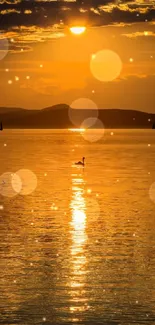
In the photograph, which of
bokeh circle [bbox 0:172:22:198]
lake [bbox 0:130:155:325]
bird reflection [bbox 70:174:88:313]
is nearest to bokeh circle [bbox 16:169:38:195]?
bokeh circle [bbox 0:172:22:198]

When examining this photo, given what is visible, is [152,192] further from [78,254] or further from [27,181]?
[78,254]

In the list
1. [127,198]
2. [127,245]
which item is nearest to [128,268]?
[127,245]

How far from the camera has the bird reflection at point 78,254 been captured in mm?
24487

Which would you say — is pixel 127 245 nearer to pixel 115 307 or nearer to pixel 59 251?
pixel 59 251

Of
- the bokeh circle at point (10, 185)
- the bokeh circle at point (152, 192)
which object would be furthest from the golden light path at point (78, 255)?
the bokeh circle at point (10, 185)

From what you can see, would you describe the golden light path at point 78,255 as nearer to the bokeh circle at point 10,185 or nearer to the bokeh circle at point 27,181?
the bokeh circle at point 27,181

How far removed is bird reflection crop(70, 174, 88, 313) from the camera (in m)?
24.5

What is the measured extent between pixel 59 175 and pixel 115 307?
60.2 metres

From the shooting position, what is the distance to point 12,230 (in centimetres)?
3903

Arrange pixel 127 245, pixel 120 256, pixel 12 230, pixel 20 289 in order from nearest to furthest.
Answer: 1. pixel 20 289
2. pixel 120 256
3. pixel 127 245
4. pixel 12 230

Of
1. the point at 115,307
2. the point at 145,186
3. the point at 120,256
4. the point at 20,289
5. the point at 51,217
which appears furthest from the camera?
the point at 145,186

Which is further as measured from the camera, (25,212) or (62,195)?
(62,195)

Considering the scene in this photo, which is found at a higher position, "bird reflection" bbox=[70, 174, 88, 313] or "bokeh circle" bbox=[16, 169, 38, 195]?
"bird reflection" bbox=[70, 174, 88, 313]

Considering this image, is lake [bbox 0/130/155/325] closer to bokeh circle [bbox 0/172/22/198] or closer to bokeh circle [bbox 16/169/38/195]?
bokeh circle [bbox 0/172/22/198]
